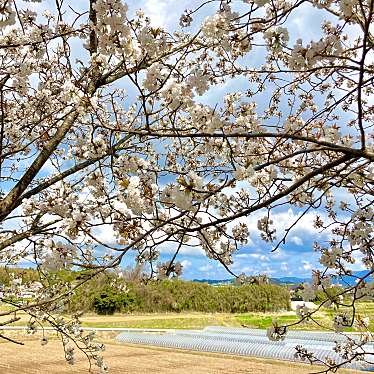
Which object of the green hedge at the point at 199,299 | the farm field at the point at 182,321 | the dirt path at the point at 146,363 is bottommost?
the dirt path at the point at 146,363

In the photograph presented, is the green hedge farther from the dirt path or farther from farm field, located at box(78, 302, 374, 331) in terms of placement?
the dirt path

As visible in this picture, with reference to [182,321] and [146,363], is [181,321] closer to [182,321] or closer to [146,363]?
[182,321]

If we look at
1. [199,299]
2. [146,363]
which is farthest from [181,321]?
[146,363]

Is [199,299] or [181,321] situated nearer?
[181,321]

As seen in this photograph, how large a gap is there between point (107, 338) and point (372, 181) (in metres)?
16.4

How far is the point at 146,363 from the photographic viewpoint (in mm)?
Answer: 11641

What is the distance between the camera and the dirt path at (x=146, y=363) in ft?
34.1

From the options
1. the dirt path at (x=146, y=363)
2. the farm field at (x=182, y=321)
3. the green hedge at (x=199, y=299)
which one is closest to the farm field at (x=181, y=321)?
the farm field at (x=182, y=321)

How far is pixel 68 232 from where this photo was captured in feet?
6.92

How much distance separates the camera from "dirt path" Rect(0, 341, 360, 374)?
10.4 meters

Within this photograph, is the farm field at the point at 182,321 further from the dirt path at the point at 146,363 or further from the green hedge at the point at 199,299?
the dirt path at the point at 146,363

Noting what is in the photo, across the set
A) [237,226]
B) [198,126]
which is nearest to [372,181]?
[237,226]

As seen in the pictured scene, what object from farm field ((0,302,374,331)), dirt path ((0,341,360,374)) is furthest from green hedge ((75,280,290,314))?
dirt path ((0,341,360,374))

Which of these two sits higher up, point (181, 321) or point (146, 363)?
point (181, 321)
